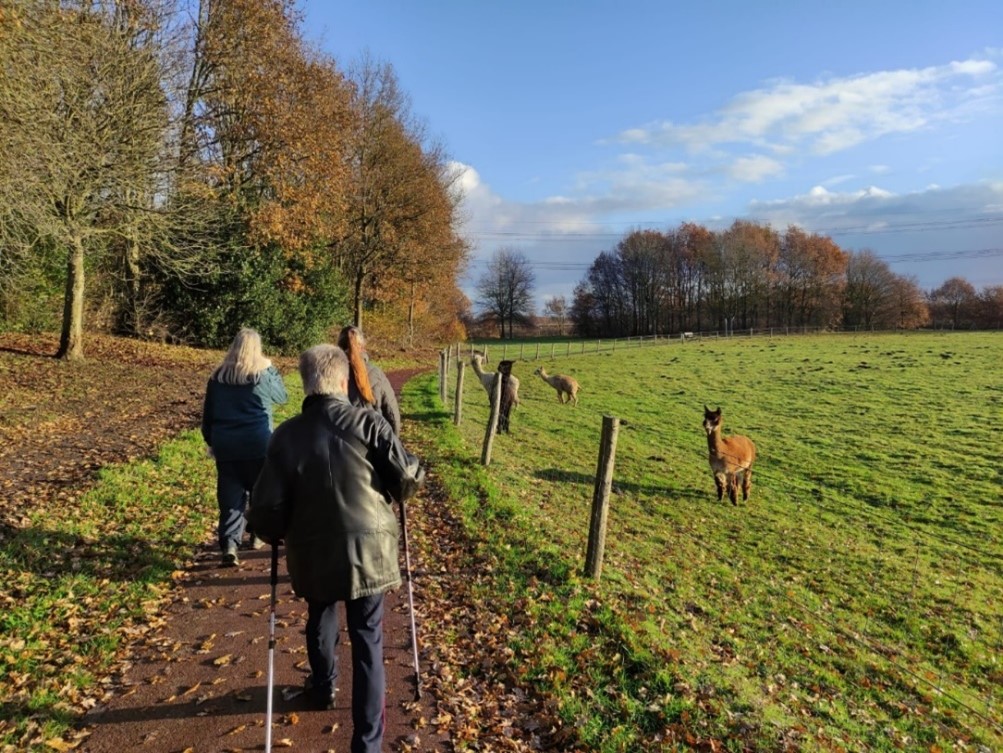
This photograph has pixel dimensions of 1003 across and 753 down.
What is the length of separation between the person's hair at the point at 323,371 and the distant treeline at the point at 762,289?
287 feet

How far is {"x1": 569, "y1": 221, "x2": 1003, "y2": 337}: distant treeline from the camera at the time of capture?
3329 inches

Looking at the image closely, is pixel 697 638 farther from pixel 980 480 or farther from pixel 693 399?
pixel 693 399

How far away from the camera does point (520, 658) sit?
17.4 ft

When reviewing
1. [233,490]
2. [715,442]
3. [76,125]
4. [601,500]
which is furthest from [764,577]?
[76,125]

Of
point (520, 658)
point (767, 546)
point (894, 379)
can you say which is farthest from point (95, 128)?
point (894, 379)

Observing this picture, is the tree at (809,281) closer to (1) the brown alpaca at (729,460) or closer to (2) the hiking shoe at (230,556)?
(1) the brown alpaca at (729,460)

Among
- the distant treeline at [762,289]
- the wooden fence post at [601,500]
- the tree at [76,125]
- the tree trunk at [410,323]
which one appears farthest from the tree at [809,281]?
the wooden fence post at [601,500]

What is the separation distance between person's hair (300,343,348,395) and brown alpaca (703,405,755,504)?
989 centimetres

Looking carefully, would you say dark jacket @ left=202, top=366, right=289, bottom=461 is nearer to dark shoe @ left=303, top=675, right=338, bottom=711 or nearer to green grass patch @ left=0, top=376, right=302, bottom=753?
green grass patch @ left=0, top=376, right=302, bottom=753

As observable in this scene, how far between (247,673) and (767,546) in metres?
8.13

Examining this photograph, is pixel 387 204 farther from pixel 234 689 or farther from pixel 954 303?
pixel 954 303

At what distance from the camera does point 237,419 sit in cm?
635

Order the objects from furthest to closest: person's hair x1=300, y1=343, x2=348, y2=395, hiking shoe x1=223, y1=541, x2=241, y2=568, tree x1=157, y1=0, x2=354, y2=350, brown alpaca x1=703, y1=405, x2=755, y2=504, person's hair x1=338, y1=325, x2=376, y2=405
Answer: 1. tree x1=157, y1=0, x2=354, y2=350
2. brown alpaca x1=703, y1=405, x2=755, y2=504
3. hiking shoe x1=223, y1=541, x2=241, y2=568
4. person's hair x1=338, y1=325, x2=376, y2=405
5. person's hair x1=300, y1=343, x2=348, y2=395

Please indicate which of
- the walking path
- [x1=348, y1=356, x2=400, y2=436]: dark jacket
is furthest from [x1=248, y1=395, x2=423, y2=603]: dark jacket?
[x1=348, y1=356, x2=400, y2=436]: dark jacket
